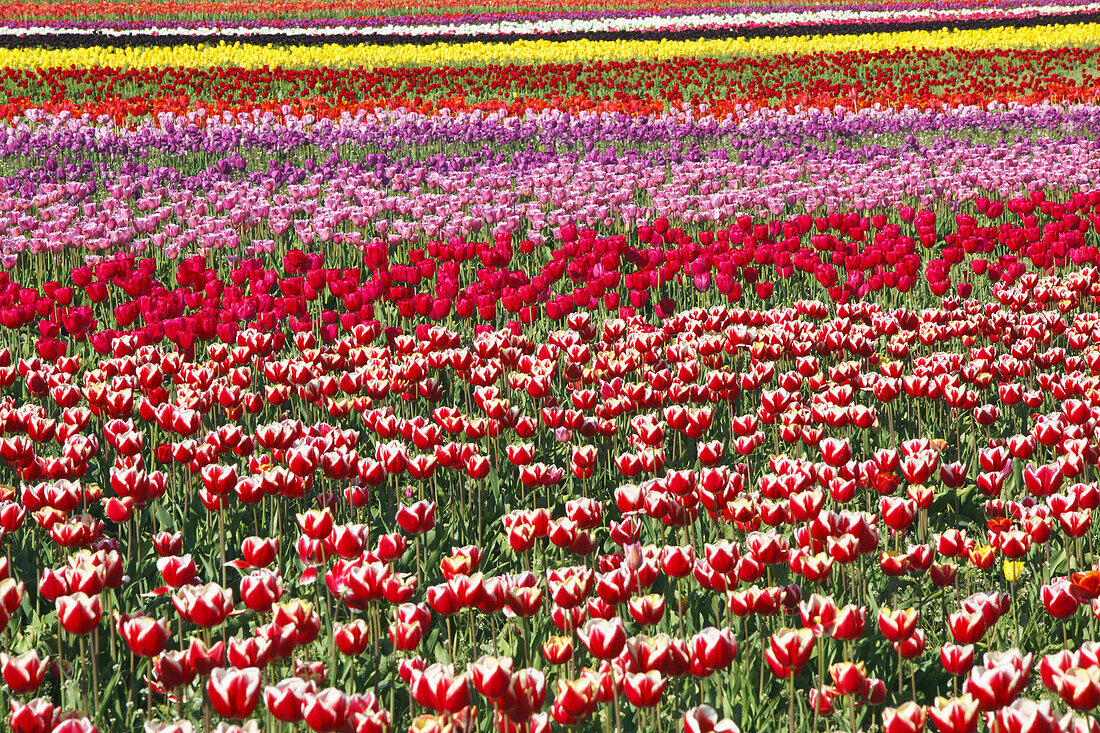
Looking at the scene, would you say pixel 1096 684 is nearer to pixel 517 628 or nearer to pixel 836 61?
pixel 517 628

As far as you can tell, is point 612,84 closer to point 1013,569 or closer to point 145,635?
point 1013,569

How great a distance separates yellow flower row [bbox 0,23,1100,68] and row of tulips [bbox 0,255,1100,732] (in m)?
21.7

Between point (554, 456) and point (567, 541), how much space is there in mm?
1760

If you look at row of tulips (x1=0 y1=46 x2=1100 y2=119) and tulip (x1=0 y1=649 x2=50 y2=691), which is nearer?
tulip (x1=0 y1=649 x2=50 y2=691)

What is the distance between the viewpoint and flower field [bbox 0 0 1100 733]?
251 cm

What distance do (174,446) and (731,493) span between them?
6.41 feet

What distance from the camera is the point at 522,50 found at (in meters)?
29.5

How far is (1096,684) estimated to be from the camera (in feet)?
6.85

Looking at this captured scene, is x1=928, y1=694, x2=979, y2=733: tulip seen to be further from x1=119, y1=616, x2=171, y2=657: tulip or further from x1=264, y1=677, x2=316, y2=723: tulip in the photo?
x1=119, y1=616, x2=171, y2=657: tulip

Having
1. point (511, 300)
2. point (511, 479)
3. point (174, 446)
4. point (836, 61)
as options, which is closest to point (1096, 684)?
point (511, 479)

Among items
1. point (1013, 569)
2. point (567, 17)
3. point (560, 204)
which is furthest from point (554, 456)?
point (567, 17)

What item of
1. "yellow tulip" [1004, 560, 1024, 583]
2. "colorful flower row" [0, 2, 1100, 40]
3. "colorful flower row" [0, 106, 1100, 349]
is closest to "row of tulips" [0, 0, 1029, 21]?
"colorful flower row" [0, 2, 1100, 40]

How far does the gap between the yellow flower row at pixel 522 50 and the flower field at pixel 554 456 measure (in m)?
14.8

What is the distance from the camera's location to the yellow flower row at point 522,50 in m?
26.4
